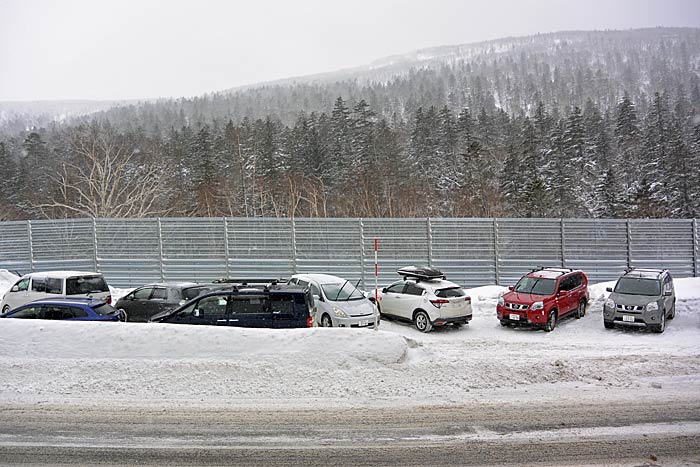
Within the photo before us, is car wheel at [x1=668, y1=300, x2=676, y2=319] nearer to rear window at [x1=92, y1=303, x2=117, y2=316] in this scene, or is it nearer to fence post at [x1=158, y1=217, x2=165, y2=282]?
rear window at [x1=92, y1=303, x2=117, y2=316]

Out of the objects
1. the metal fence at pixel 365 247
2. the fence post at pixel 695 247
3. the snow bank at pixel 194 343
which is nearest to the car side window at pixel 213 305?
the snow bank at pixel 194 343

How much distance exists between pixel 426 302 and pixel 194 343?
7796 mm

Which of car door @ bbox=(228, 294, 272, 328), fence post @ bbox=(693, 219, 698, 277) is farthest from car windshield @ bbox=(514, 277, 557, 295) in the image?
fence post @ bbox=(693, 219, 698, 277)

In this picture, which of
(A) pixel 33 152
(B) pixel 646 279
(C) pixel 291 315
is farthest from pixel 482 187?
(A) pixel 33 152

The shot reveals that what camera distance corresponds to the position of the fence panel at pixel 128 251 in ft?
76.3

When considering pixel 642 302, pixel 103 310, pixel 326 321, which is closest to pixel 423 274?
pixel 326 321

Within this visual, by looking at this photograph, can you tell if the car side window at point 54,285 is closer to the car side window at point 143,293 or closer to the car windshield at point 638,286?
the car side window at point 143,293

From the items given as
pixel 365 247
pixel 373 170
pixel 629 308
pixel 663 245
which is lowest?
pixel 629 308

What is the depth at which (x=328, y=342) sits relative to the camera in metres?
10.2

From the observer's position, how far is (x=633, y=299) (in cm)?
1560

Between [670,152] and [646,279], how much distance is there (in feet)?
150

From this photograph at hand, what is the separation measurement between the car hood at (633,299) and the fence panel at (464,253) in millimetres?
6468

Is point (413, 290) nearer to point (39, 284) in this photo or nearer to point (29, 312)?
point (29, 312)

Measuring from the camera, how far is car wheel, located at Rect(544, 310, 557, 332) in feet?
52.0
